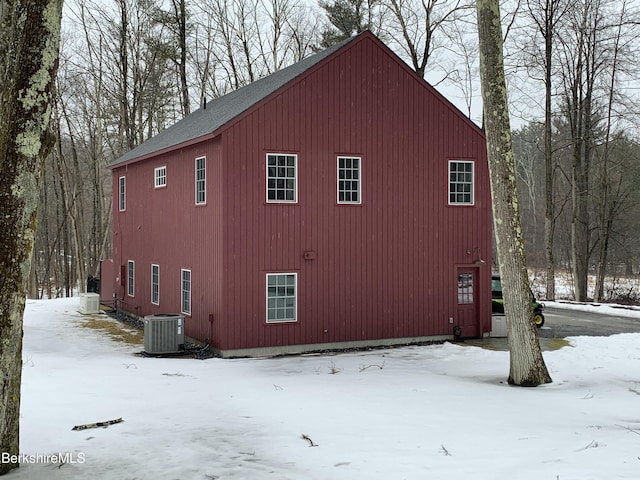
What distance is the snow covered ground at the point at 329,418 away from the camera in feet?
20.4

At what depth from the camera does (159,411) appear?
344 inches

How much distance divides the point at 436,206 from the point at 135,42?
76.2ft

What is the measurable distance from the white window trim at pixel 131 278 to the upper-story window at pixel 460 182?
11.4 metres

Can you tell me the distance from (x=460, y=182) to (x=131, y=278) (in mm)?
12275

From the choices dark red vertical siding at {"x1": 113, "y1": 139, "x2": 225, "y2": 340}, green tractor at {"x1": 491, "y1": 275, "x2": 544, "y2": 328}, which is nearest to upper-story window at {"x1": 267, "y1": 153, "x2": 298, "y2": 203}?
dark red vertical siding at {"x1": 113, "y1": 139, "x2": 225, "y2": 340}

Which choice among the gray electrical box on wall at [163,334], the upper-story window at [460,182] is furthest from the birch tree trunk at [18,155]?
the upper-story window at [460,182]

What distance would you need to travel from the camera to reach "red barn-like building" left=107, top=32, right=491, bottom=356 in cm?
1483

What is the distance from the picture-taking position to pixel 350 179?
16094 millimetres

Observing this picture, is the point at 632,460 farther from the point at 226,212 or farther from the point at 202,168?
the point at 202,168

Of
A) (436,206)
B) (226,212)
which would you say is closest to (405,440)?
(226,212)

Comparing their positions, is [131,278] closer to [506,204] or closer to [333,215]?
[333,215]

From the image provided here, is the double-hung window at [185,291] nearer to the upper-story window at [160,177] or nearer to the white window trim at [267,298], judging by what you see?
the white window trim at [267,298]

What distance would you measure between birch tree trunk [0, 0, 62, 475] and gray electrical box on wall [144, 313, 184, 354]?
9.10 m

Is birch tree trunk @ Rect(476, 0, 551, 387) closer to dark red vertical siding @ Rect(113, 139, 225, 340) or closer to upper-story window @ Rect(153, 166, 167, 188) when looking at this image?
dark red vertical siding @ Rect(113, 139, 225, 340)
